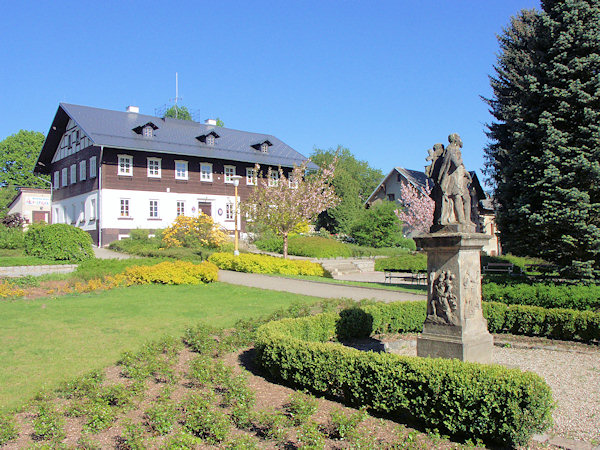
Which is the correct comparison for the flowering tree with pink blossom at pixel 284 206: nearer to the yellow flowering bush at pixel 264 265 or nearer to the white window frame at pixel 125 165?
the yellow flowering bush at pixel 264 265

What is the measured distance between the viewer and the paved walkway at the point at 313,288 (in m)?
15.3

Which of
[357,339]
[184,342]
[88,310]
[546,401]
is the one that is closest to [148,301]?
[88,310]

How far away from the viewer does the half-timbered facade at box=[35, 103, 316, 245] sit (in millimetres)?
34156

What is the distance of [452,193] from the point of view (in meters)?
7.32

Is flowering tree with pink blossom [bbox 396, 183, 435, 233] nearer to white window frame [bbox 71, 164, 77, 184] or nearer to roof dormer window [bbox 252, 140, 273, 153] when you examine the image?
roof dormer window [bbox 252, 140, 273, 153]

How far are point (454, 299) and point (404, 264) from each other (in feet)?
66.1

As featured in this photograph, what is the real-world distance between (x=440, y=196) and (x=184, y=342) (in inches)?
199

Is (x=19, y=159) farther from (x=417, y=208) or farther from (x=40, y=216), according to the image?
(x=417, y=208)

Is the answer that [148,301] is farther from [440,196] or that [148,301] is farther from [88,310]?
[440,196]

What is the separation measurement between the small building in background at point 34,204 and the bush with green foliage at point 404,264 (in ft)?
101

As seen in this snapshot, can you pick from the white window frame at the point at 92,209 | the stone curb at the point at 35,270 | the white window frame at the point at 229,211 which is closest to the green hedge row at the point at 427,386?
the stone curb at the point at 35,270

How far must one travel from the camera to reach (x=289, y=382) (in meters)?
6.84

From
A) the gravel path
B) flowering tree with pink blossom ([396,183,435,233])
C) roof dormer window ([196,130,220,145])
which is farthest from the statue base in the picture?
roof dormer window ([196,130,220,145])

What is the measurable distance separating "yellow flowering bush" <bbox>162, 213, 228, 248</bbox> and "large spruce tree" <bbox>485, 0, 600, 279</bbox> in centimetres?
1828
